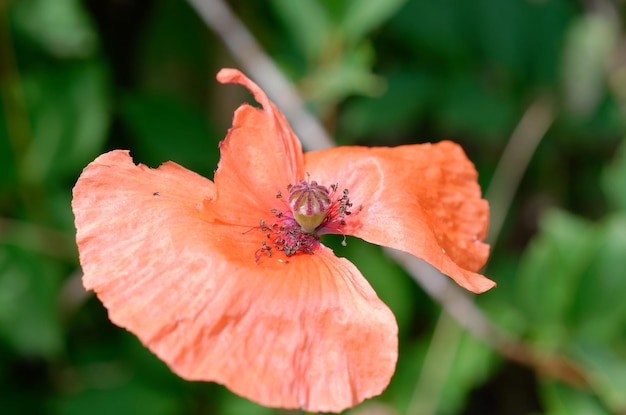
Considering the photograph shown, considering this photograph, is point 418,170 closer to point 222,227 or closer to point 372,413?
point 222,227

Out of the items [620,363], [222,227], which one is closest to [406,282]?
[620,363]

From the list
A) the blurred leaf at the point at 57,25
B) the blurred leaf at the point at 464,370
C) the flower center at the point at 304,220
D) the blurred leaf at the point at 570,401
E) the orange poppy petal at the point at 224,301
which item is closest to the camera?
the orange poppy petal at the point at 224,301

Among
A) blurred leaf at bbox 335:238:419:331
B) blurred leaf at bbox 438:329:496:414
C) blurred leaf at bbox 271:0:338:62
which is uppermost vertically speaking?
blurred leaf at bbox 271:0:338:62

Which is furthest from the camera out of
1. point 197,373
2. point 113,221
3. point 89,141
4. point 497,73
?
point 497,73

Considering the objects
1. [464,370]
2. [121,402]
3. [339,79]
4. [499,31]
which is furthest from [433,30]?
[121,402]

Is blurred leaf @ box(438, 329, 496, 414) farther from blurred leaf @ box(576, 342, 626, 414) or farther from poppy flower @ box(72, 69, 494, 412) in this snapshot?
poppy flower @ box(72, 69, 494, 412)

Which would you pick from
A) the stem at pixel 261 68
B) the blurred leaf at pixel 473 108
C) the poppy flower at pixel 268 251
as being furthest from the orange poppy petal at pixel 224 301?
the blurred leaf at pixel 473 108

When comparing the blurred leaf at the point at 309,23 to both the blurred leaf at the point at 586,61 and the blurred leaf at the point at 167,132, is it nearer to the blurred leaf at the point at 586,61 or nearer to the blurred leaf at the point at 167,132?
the blurred leaf at the point at 167,132

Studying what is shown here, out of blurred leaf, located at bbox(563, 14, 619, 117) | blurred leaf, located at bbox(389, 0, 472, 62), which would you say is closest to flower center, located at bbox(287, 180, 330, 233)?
blurred leaf, located at bbox(389, 0, 472, 62)
